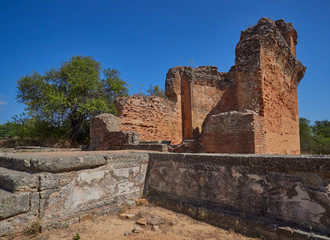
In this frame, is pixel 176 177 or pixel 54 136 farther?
pixel 54 136

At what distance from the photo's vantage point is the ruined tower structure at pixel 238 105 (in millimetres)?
6457

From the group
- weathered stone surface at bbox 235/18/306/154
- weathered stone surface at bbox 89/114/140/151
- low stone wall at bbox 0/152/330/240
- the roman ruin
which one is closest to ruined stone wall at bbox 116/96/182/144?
weathered stone surface at bbox 89/114/140/151

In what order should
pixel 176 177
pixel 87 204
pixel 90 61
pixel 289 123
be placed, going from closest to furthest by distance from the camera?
pixel 87 204
pixel 176 177
pixel 289 123
pixel 90 61

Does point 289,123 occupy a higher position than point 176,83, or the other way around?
point 176,83

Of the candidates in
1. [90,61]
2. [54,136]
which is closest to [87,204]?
[54,136]

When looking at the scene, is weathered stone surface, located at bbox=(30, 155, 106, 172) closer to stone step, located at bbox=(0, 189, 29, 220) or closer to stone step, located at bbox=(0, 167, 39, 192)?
stone step, located at bbox=(0, 167, 39, 192)

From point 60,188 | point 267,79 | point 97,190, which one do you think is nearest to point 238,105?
point 267,79

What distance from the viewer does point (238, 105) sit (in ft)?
25.3

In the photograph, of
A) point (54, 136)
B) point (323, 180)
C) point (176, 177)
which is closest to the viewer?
point (323, 180)

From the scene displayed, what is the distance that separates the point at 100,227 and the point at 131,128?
303 inches

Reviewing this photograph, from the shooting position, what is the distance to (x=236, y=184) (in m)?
2.68

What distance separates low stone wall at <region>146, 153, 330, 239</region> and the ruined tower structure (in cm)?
349

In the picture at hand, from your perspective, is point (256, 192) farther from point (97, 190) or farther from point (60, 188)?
point (60, 188)

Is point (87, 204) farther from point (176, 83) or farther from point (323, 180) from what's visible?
point (176, 83)
